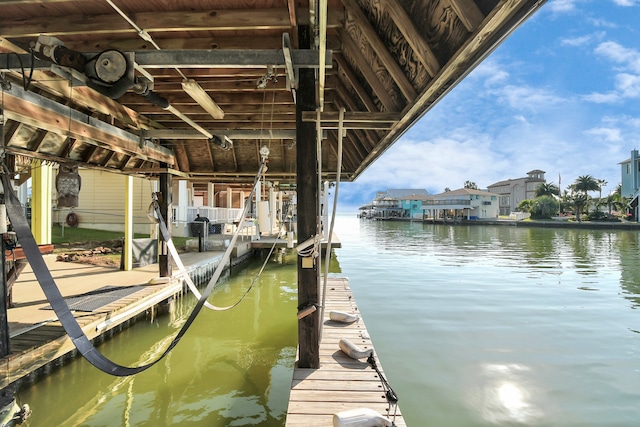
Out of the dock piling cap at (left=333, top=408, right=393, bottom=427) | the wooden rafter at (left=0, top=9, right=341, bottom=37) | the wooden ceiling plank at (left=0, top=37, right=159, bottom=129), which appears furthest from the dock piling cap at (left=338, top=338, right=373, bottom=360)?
the wooden ceiling plank at (left=0, top=37, right=159, bottom=129)

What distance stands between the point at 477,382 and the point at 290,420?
3317 millimetres

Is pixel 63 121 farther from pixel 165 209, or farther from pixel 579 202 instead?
pixel 579 202

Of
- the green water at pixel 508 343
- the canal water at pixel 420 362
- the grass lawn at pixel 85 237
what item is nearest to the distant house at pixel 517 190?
the green water at pixel 508 343

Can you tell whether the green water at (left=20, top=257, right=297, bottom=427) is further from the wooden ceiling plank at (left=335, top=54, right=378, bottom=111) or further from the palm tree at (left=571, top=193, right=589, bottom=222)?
the palm tree at (left=571, top=193, right=589, bottom=222)

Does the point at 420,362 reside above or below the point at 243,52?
below

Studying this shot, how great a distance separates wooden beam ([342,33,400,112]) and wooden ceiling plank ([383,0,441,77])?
71 cm

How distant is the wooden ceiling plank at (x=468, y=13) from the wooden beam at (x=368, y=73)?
1.29 meters

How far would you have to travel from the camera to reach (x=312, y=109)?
3.44m

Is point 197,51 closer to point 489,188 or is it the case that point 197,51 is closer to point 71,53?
point 71,53

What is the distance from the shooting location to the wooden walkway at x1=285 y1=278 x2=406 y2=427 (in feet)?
9.27

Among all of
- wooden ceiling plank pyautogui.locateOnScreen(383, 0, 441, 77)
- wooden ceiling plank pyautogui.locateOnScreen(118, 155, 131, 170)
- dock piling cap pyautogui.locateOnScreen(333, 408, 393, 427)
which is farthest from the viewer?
wooden ceiling plank pyautogui.locateOnScreen(118, 155, 131, 170)

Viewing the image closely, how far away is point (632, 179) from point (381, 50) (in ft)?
192

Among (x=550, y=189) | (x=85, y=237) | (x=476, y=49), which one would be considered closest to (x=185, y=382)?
(x=476, y=49)

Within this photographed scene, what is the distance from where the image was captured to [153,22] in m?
2.89
